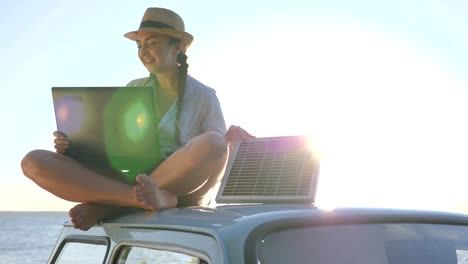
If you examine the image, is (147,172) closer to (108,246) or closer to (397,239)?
(108,246)

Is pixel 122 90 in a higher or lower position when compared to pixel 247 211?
higher

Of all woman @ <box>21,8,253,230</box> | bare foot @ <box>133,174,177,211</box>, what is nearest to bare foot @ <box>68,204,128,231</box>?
woman @ <box>21,8,253,230</box>

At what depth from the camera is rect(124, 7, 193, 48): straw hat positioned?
203 inches

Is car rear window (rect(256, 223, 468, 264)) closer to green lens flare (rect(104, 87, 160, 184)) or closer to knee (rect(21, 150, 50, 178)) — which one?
green lens flare (rect(104, 87, 160, 184))

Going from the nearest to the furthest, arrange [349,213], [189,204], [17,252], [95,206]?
1. [349,213]
2. [95,206]
3. [189,204]
4. [17,252]

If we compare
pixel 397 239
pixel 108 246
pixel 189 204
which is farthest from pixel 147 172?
pixel 397 239

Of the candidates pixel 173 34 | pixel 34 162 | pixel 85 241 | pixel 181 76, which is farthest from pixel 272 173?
pixel 173 34

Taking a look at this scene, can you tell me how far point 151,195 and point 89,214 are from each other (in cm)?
39

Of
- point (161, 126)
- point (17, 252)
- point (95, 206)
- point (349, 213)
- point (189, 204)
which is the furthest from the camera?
point (17, 252)

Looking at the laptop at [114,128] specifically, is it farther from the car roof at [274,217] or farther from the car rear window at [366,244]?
the car rear window at [366,244]

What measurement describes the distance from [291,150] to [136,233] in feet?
3.12

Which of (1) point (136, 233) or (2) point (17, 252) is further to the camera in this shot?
(2) point (17, 252)

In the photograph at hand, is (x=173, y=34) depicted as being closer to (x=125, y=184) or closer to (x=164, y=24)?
(x=164, y=24)

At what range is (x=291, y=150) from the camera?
4102 mm
